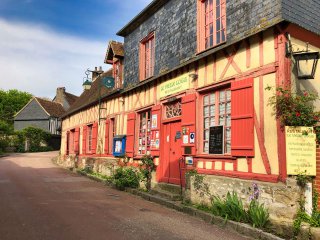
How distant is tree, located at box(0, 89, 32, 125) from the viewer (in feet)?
183

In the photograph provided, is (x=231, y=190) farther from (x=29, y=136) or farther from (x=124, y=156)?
(x=29, y=136)

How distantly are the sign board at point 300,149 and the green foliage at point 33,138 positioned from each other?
3400 cm

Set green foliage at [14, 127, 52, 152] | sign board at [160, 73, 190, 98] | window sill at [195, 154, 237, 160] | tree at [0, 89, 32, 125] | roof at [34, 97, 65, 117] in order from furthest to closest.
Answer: tree at [0, 89, 32, 125], roof at [34, 97, 65, 117], green foliage at [14, 127, 52, 152], sign board at [160, 73, 190, 98], window sill at [195, 154, 237, 160]

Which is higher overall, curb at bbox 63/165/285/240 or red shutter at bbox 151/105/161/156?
red shutter at bbox 151/105/161/156

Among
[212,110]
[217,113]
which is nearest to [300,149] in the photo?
[217,113]

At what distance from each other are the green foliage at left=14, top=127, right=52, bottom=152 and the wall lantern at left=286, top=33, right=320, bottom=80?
33921mm

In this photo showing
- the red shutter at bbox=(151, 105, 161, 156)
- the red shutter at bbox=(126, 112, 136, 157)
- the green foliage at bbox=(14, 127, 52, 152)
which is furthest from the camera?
the green foliage at bbox=(14, 127, 52, 152)

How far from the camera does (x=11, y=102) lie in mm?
57750

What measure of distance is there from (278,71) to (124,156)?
7.36 meters

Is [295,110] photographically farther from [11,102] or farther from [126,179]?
[11,102]

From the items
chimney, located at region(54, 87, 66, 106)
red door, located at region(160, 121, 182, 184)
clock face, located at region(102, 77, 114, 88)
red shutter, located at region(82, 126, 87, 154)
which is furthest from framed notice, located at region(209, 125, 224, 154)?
chimney, located at region(54, 87, 66, 106)

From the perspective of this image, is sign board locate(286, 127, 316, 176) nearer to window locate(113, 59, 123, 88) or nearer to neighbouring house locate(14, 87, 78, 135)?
window locate(113, 59, 123, 88)

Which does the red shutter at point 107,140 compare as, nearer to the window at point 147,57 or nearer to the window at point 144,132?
the window at point 144,132

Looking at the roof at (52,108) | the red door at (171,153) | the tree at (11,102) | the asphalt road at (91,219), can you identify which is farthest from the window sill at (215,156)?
the tree at (11,102)
